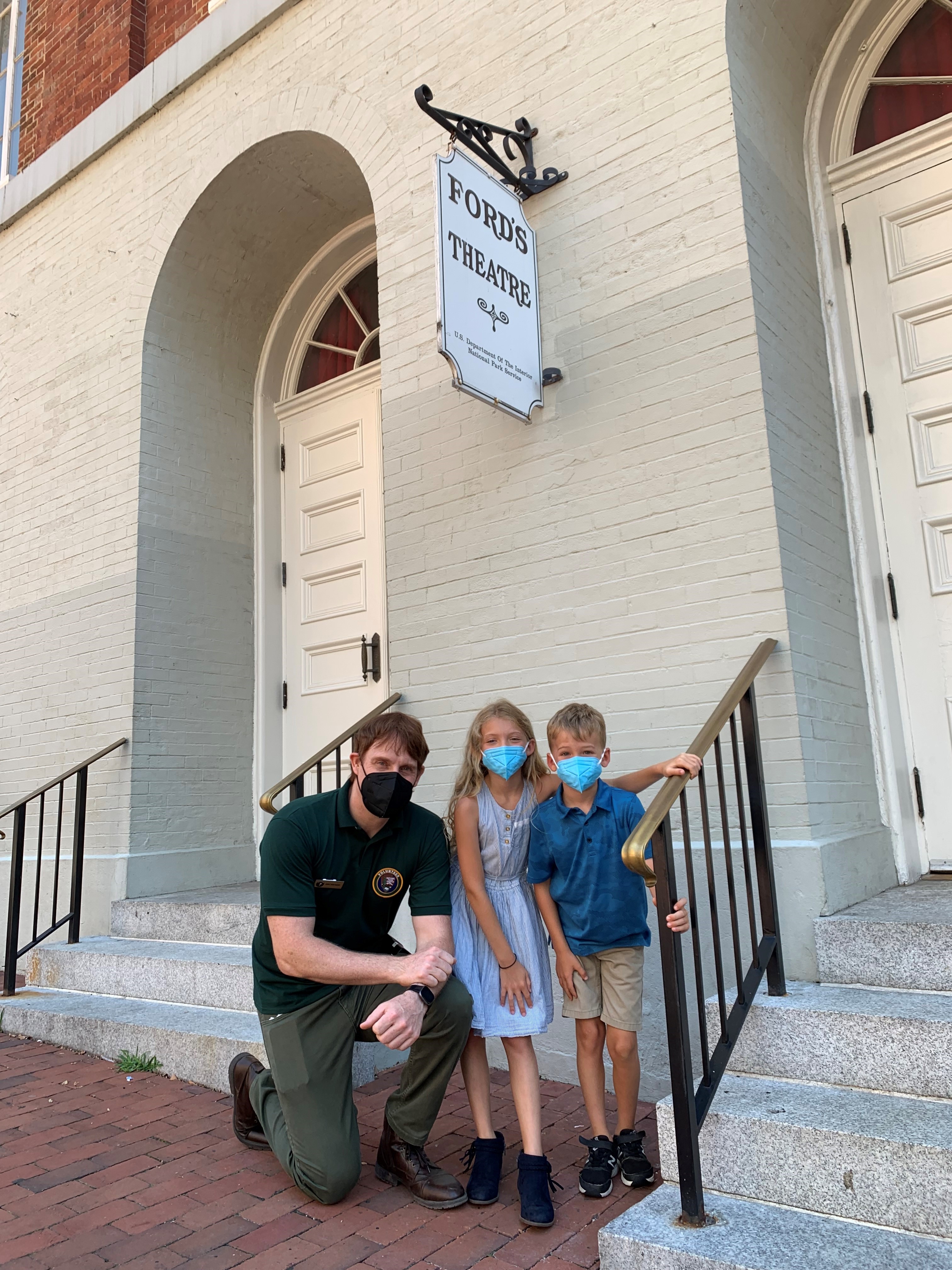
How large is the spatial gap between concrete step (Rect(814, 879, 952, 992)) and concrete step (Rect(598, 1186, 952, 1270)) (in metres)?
0.81

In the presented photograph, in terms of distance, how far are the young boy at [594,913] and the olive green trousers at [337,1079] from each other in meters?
0.34

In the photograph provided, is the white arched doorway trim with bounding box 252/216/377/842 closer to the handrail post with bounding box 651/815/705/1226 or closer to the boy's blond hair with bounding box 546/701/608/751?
the boy's blond hair with bounding box 546/701/608/751

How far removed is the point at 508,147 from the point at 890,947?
3587mm

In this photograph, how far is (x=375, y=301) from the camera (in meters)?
6.21

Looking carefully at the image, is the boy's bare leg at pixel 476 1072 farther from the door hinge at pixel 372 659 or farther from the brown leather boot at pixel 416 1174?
the door hinge at pixel 372 659

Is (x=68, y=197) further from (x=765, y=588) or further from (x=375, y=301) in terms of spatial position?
(x=765, y=588)

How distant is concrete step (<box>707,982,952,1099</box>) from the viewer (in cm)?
239

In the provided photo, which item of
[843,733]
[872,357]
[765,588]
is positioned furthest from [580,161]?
[843,733]

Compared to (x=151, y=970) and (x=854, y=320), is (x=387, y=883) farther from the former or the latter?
(x=854, y=320)

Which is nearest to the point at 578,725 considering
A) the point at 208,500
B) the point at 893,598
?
the point at 893,598

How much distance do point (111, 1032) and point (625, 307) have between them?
147 inches

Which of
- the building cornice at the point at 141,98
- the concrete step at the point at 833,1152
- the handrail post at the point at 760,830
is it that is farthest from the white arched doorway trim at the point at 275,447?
the concrete step at the point at 833,1152

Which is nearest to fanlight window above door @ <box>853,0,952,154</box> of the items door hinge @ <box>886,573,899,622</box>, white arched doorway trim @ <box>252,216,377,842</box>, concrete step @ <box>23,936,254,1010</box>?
door hinge @ <box>886,573,899,622</box>

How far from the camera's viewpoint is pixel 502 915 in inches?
111
